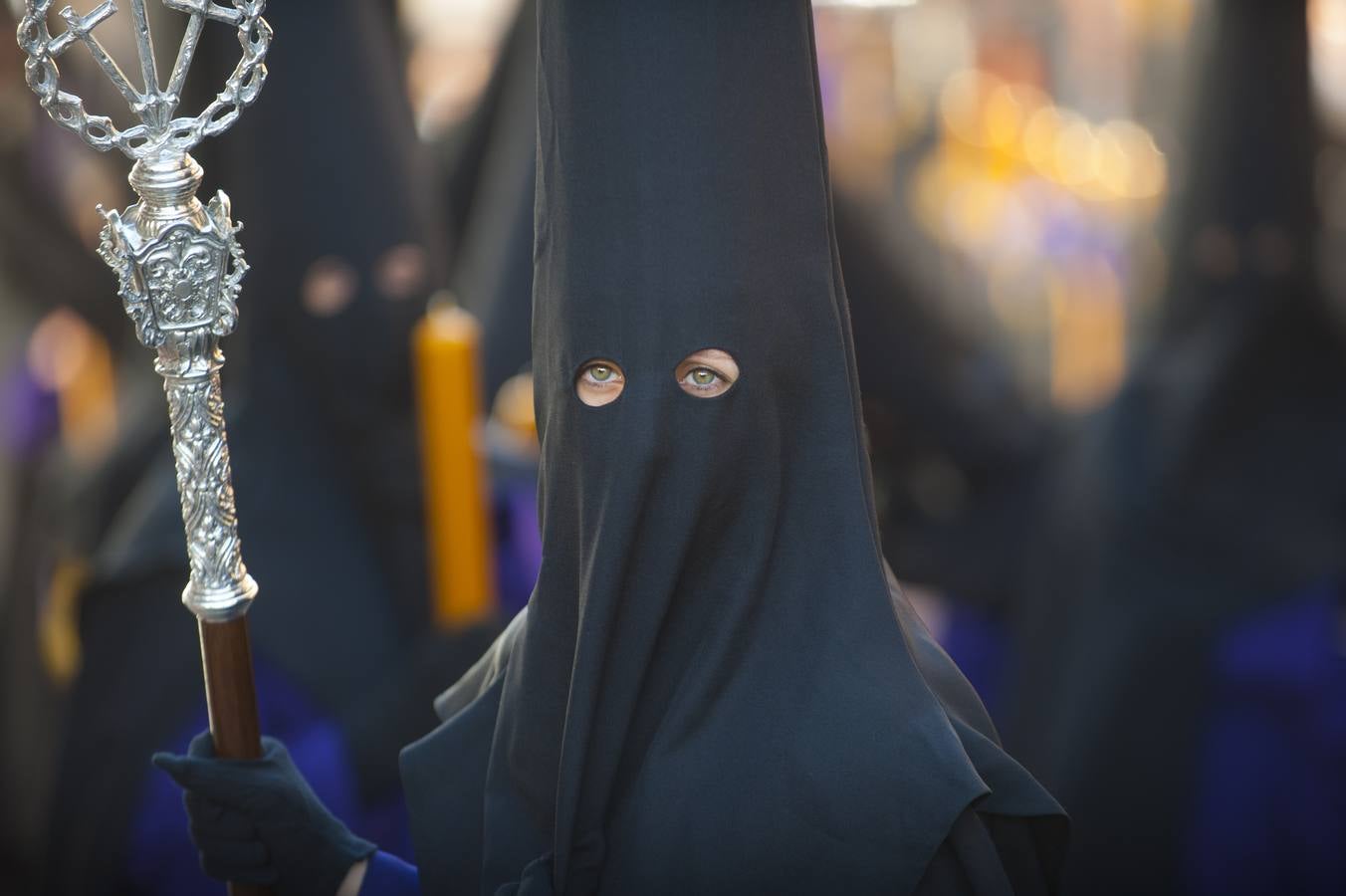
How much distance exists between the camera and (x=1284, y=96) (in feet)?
13.6

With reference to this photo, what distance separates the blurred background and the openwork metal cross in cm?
167

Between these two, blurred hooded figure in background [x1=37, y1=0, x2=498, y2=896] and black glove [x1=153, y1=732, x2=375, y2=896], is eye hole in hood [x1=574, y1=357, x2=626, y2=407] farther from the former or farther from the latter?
blurred hooded figure in background [x1=37, y1=0, x2=498, y2=896]

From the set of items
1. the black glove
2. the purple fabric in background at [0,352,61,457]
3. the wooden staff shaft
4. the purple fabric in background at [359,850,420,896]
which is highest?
the purple fabric in background at [0,352,61,457]

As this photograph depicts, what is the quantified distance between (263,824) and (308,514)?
5.60ft

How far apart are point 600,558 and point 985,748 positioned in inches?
21.4

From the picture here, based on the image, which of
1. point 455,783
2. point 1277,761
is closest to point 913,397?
point 1277,761

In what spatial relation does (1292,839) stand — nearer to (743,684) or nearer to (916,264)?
(916,264)

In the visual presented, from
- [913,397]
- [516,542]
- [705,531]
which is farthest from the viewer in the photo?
[913,397]

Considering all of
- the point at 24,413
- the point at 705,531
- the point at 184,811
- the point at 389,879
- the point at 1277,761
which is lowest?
the point at 1277,761

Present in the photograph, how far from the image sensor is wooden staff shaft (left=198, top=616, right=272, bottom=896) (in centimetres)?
187

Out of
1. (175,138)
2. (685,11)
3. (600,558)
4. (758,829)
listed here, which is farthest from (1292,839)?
(175,138)

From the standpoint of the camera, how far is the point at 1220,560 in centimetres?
400

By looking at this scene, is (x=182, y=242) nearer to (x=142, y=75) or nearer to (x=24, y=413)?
(x=142, y=75)

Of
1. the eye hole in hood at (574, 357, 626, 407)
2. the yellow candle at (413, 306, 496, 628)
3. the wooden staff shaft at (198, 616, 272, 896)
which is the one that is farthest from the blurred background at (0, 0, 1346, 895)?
the eye hole in hood at (574, 357, 626, 407)
